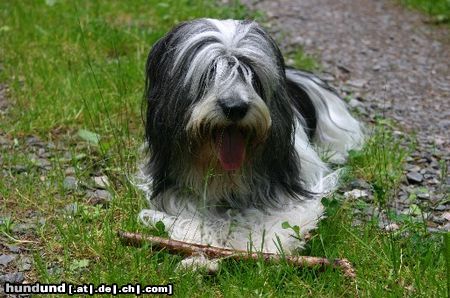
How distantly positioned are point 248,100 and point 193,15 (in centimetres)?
396

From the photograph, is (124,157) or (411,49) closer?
(124,157)

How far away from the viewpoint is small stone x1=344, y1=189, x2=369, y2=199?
4.10m

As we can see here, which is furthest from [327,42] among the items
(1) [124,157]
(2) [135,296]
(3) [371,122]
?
(2) [135,296]

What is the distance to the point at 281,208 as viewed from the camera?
375 centimetres

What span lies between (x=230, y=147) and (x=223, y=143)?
0.13 feet

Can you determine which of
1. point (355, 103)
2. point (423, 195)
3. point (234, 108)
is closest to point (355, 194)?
point (423, 195)

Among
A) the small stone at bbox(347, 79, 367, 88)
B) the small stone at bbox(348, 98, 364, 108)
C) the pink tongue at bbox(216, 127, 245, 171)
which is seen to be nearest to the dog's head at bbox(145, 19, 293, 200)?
the pink tongue at bbox(216, 127, 245, 171)

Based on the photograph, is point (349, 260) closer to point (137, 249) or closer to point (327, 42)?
point (137, 249)

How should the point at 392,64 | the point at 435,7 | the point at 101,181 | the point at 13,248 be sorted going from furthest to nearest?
the point at 435,7, the point at 392,64, the point at 101,181, the point at 13,248

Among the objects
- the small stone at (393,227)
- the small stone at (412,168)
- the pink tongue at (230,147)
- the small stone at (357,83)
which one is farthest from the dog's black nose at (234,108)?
the small stone at (357,83)

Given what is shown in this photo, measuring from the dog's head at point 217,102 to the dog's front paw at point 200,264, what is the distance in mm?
447

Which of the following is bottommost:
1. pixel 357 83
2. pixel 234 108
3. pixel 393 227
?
pixel 357 83

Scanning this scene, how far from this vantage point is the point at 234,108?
127 inches

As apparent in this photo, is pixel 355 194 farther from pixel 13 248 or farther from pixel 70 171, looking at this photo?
pixel 13 248
